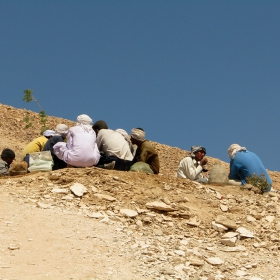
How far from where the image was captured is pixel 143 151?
10.4 m

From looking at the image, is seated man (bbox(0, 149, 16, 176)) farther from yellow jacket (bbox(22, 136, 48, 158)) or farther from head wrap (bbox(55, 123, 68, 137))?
head wrap (bbox(55, 123, 68, 137))

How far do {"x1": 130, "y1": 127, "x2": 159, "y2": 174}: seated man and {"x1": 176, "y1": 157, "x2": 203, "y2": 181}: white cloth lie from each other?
50 cm

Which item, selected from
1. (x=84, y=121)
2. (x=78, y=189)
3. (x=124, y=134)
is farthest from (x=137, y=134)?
(x=78, y=189)

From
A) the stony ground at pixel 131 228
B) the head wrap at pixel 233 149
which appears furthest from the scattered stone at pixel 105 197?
the head wrap at pixel 233 149

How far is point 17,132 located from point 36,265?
1829 cm

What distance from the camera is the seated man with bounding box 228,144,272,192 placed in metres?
10.4

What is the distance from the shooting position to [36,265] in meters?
5.98

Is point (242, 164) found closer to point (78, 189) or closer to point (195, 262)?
point (78, 189)

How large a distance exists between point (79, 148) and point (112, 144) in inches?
33.1

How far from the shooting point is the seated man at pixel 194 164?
1040 cm

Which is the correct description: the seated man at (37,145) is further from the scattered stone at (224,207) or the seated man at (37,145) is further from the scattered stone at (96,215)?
the scattered stone at (224,207)

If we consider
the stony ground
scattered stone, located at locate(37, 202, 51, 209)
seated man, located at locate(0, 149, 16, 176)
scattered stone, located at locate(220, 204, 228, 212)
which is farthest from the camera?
seated man, located at locate(0, 149, 16, 176)

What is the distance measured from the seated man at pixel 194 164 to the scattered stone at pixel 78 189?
103 inches

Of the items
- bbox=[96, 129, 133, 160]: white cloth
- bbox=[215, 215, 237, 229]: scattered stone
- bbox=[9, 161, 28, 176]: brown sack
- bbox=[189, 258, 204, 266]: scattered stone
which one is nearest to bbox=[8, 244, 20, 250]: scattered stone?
bbox=[189, 258, 204, 266]: scattered stone
